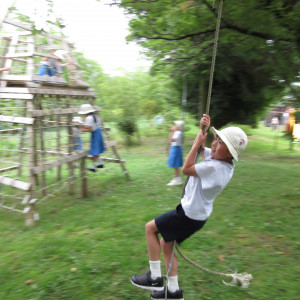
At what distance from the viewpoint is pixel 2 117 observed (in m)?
5.00

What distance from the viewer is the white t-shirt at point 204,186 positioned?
2355mm

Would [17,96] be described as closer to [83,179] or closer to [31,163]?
[31,163]

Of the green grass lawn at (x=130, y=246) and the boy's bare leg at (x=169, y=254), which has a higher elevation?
the boy's bare leg at (x=169, y=254)

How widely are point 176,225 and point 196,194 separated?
35 centimetres

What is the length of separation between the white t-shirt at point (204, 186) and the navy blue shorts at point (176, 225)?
0.22ft

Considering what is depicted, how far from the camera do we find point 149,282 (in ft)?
9.07

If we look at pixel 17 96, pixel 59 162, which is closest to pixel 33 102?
pixel 17 96

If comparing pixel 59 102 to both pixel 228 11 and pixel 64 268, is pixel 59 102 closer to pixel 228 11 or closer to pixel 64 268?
pixel 64 268

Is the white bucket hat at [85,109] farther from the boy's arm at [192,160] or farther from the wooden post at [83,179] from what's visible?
the boy's arm at [192,160]

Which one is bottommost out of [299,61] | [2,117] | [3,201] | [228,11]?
[3,201]

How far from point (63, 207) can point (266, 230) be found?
151 inches

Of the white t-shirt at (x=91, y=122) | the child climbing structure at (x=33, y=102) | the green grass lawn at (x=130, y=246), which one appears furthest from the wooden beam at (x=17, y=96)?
the green grass lawn at (x=130, y=246)

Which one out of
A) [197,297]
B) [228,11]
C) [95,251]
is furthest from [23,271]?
[228,11]

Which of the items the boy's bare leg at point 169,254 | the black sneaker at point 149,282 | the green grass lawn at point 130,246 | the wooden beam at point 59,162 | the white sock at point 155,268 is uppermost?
the wooden beam at point 59,162
